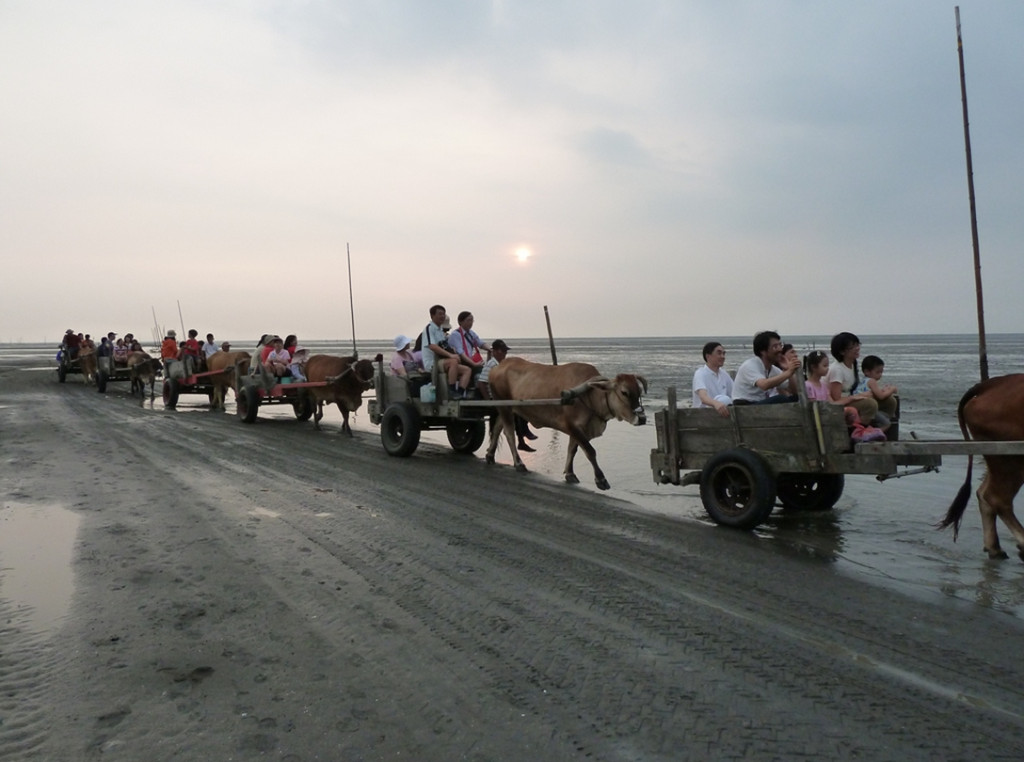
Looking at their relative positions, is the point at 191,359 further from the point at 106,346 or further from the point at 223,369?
the point at 106,346

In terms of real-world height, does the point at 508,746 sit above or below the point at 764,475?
below

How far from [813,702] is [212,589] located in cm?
403

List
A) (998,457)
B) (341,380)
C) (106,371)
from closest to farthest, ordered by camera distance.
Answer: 1. (998,457)
2. (341,380)
3. (106,371)

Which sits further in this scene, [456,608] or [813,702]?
[456,608]

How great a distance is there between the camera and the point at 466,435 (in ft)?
44.9

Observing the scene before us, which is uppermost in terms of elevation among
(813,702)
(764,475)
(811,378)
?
(811,378)

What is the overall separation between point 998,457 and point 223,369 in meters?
17.9

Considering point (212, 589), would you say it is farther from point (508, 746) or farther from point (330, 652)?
point (508, 746)

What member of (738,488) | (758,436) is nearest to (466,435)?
(738,488)

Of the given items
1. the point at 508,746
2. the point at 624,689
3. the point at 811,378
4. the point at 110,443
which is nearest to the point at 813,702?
the point at 624,689

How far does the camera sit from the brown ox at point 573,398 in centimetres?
1018

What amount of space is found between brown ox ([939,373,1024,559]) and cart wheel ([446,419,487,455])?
307 inches

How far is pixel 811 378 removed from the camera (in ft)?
25.8

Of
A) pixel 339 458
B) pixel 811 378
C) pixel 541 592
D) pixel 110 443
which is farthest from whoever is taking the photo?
pixel 110 443
